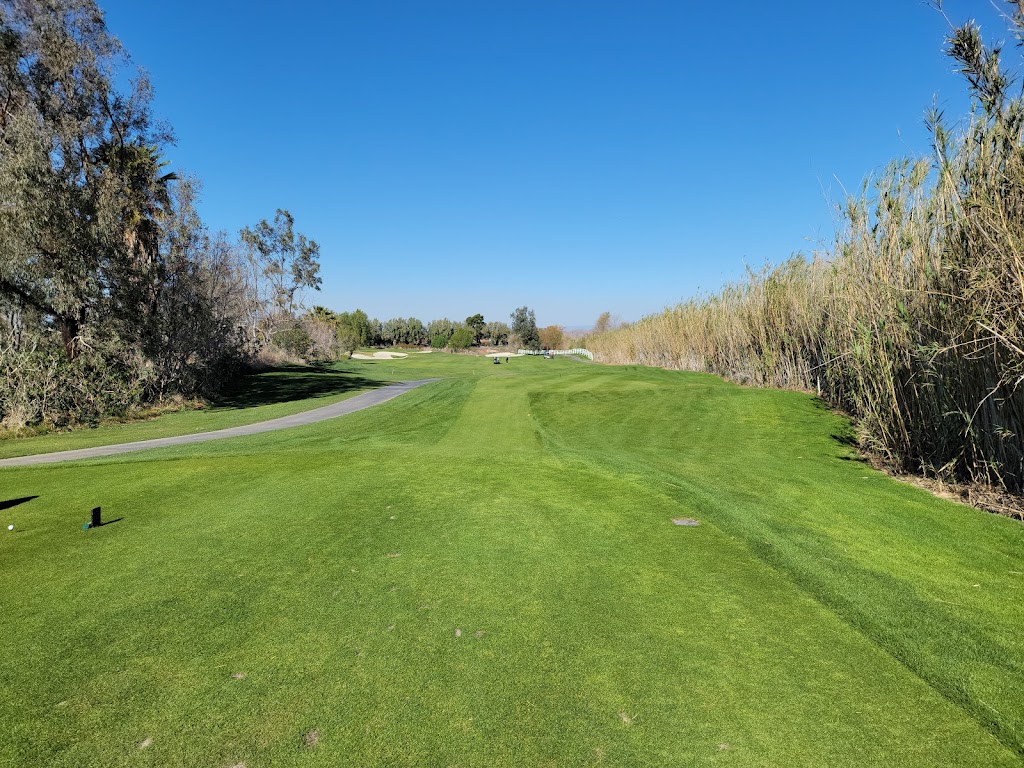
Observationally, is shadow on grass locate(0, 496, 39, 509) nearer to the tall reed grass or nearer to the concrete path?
the concrete path

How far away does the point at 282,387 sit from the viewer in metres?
31.4

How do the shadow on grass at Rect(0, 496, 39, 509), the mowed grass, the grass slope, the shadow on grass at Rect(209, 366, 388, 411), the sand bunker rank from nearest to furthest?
the mowed grass < the shadow on grass at Rect(0, 496, 39, 509) < the grass slope < the shadow on grass at Rect(209, 366, 388, 411) < the sand bunker

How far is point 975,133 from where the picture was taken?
6648 millimetres

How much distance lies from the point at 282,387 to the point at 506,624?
1221 inches

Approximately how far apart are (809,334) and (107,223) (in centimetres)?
2431

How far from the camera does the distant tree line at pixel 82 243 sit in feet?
54.2

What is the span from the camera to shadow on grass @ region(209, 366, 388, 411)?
84.3 feet

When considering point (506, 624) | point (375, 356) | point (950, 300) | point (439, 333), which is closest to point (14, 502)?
point (506, 624)

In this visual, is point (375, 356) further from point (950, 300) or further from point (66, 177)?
point (950, 300)

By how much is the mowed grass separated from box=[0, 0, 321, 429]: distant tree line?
40.2ft

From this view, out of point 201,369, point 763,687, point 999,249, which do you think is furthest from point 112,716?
point 201,369

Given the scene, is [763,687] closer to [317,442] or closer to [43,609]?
[43,609]

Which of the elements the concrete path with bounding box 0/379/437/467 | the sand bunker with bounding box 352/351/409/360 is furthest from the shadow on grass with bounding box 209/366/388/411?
the sand bunker with bounding box 352/351/409/360

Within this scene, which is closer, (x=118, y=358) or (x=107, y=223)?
(x=107, y=223)
